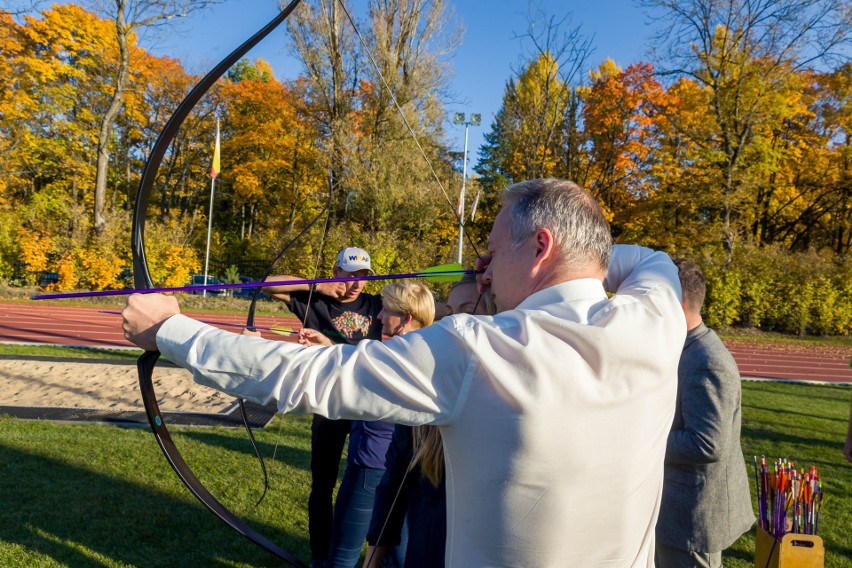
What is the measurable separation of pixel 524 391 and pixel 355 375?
0.30 metres

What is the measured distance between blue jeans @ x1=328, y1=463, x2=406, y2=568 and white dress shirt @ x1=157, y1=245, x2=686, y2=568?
182 centimetres

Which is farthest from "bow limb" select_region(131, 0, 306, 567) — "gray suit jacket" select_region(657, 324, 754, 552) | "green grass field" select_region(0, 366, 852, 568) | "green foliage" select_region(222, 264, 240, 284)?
"green foliage" select_region(222, 264, 240, 284)

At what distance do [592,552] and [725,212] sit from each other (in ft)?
84.0

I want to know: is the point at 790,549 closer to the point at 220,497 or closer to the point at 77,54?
the point at 220,497

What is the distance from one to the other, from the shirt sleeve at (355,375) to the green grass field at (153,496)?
8.17ft

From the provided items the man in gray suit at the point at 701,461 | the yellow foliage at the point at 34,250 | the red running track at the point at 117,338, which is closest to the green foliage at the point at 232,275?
the red running track at the point at 117,338

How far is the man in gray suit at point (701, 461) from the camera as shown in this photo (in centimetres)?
225

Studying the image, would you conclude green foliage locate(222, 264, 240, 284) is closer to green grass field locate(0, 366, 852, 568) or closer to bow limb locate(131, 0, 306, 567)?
green grass field locate(0, 366, 852, 568)

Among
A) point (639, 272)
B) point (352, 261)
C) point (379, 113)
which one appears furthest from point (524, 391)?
point (379, 113)

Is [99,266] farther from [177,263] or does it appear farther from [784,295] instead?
[784,295]

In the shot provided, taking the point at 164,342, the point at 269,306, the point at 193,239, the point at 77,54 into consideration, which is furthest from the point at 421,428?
the point at 77,54

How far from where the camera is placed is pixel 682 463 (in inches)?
91.4

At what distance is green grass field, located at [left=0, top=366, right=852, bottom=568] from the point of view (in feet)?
11.8

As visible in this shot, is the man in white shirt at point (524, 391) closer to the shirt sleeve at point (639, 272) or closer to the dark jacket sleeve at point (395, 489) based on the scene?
the shirt sleeve at point (639, 272)
